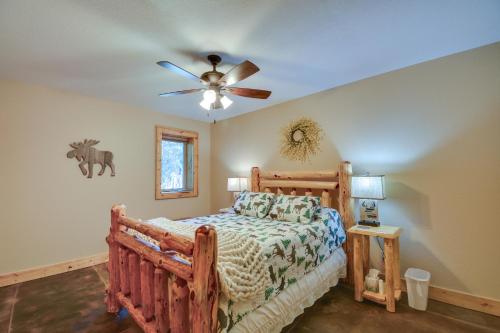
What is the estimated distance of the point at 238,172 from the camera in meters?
4.26

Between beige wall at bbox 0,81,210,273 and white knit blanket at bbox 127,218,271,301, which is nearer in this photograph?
white knit blanket at bbox 127,218,271,301

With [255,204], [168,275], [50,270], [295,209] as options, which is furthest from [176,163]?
[168,275]

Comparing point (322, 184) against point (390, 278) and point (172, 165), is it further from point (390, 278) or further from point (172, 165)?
point (172, 165)

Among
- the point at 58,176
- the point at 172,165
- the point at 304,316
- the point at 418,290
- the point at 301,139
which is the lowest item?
the point at 304,316

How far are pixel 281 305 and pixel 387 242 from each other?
4.02 feet

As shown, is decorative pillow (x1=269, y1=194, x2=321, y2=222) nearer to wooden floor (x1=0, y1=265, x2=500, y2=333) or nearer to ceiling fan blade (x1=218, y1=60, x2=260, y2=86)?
wooden floor (x1=0, y1=265, x2=500, y2=333)

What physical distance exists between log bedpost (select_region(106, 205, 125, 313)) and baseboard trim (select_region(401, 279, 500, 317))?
10.0ft

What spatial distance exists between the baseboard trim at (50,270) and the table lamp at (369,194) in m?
3.58

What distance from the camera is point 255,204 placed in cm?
299

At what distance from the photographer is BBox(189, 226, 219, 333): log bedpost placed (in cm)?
116

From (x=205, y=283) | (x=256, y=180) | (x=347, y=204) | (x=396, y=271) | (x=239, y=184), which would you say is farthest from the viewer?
(x=239, y=184)

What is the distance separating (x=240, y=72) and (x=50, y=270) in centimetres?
336

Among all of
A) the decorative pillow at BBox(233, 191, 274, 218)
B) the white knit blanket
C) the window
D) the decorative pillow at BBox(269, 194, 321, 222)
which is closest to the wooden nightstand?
the decorative pillow at BBox(269, 194, 321, 222)

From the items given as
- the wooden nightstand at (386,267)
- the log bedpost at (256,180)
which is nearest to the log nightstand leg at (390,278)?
the wooden nightstand at (386,267)
